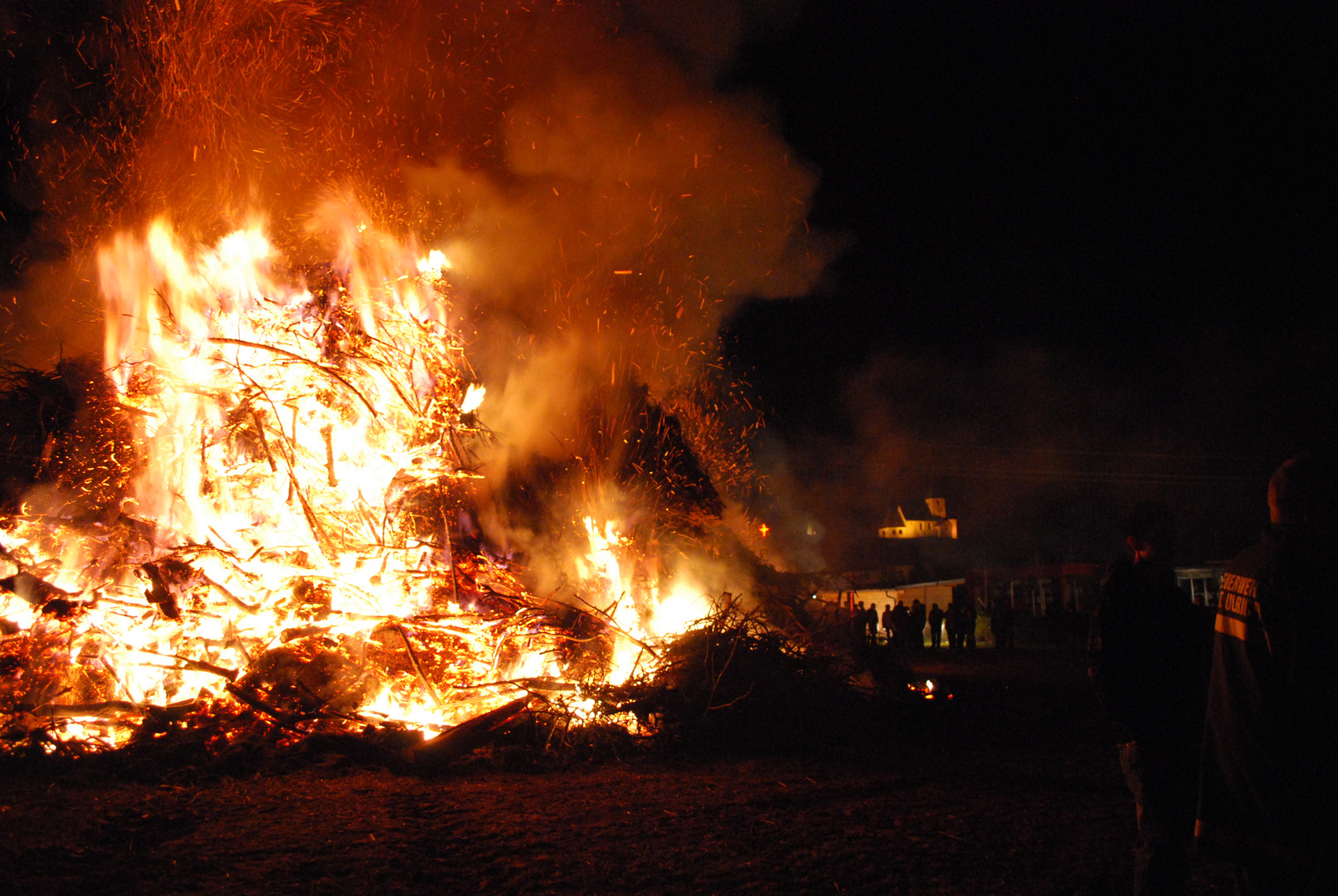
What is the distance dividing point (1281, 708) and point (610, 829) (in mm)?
3275

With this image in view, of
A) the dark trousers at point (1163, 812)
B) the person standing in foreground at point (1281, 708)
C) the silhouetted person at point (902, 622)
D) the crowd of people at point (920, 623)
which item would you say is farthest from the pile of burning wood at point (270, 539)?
the crowd of people at point (920, 623)

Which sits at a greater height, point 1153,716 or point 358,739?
point 1153,716

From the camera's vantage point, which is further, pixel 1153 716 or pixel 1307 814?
pixel 1153 716

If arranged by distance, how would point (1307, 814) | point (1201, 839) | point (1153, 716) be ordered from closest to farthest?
point (1307, 814) → point (1201, 839) → point (1153, 716)

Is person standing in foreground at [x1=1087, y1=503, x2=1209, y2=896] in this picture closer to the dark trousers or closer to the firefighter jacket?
the dark trousers

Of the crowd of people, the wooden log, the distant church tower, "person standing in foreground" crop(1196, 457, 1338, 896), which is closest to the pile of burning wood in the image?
the wooden log

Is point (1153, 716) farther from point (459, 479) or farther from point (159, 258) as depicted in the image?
point (159, 258)

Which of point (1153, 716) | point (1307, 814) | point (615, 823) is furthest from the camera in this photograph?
point (615, 823)

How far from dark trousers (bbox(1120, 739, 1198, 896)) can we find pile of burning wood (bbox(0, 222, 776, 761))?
417cm

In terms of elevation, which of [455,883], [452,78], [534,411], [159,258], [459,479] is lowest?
[455,883]

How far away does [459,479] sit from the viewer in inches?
328

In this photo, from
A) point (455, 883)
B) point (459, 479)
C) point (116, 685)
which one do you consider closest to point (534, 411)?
point (459, 479)

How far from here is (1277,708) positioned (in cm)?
216

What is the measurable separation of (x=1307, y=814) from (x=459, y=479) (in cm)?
742
